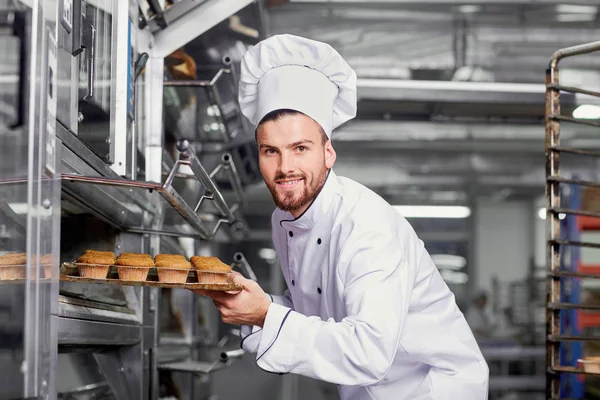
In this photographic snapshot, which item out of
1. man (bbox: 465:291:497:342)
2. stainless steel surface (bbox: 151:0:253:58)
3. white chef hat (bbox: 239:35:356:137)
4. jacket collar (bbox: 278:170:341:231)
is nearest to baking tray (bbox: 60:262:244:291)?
jacket collar (bbox: 278:170:341:231)

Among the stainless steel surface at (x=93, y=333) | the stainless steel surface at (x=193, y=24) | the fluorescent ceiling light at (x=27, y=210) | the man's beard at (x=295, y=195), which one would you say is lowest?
the stainless steel surface at (x=93, y=333)

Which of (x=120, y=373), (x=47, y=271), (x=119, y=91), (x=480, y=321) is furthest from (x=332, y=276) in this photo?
(x=480, y=321)

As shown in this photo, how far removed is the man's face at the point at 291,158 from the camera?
1.69 metres

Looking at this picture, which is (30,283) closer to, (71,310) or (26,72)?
(26,72)

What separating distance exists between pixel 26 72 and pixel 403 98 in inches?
137

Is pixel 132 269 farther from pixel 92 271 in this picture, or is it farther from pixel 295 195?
pixel 295 195

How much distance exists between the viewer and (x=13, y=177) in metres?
0.98

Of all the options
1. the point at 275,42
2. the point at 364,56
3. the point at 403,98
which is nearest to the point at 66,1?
the point at 275,42

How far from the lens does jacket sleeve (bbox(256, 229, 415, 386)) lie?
1.54 meters

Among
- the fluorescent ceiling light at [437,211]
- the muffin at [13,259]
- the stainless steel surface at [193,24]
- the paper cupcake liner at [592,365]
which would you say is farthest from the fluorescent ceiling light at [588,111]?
the fluorescent ceiling light at [437,211]

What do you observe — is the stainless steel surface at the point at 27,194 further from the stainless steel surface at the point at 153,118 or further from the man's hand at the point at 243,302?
the stainless steel surface at the point at 153,118

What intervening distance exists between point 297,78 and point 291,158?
7.8 inches

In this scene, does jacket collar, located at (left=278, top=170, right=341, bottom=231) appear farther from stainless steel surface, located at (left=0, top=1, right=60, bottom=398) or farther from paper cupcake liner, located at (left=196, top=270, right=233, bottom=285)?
stainless steel surface, located at (left=0, top=1, right=60, bottom=398)

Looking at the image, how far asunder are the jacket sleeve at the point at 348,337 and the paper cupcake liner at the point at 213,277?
120 mm
